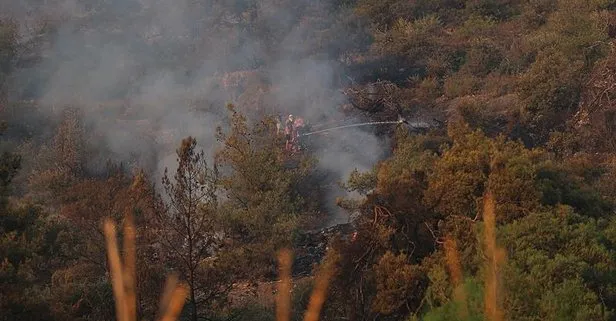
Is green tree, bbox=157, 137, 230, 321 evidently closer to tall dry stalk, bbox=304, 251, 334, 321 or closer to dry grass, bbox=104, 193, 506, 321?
dry grass, bbox=104, 193, 506, 321

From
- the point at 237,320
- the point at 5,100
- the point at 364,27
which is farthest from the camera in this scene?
the point at 364,27

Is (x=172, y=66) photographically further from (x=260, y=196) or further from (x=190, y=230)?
(x=190, y=230)

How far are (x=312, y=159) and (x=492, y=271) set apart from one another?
918 cm

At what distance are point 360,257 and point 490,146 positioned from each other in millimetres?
2401

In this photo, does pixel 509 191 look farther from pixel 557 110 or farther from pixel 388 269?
pixel 557 110

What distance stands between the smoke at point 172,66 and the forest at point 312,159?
97mm

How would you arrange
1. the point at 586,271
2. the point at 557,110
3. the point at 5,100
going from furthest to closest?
1. the point at 5,100
2. the point at 557,110
3. the point at 586,271

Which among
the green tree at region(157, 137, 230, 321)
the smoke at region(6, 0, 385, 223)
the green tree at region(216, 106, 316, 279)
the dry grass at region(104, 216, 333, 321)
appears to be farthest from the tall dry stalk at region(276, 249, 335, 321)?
the smoke at region(6, 0, 385, 223)

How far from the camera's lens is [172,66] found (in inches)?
961

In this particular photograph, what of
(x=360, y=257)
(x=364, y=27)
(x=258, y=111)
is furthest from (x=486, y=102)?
(x=360, y=257)

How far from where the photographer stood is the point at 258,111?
19.7 meters

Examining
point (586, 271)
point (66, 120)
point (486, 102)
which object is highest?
point (66, 120)

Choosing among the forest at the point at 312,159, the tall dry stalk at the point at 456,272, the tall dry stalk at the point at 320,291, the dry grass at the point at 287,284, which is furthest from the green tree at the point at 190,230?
the tall dry stalk at the point at 456,272

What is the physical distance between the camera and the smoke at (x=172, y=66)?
19250 millimetres
